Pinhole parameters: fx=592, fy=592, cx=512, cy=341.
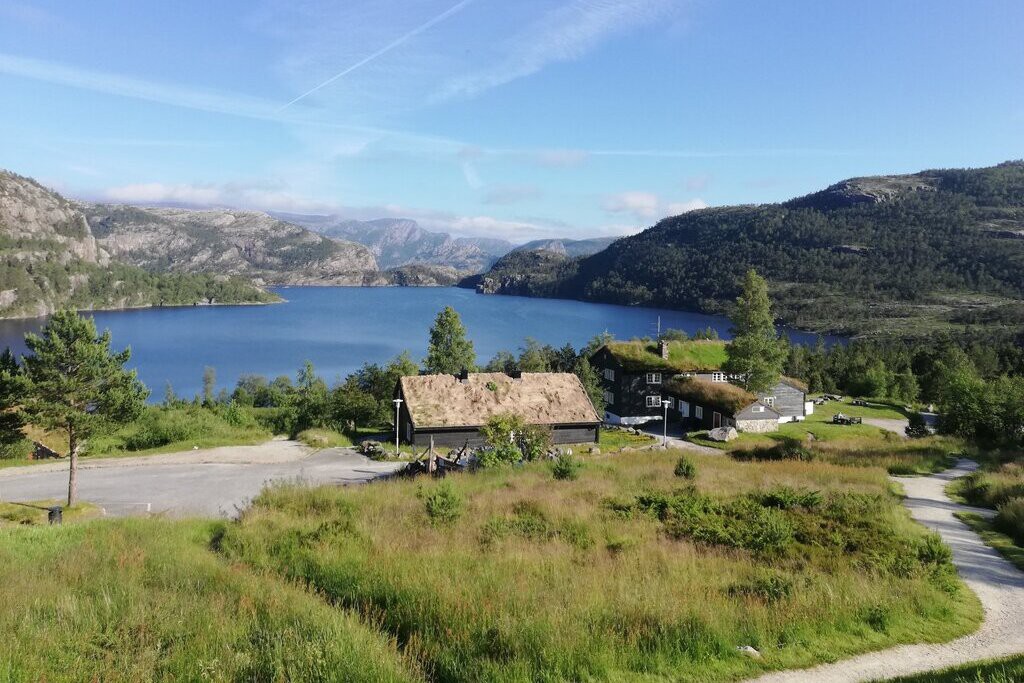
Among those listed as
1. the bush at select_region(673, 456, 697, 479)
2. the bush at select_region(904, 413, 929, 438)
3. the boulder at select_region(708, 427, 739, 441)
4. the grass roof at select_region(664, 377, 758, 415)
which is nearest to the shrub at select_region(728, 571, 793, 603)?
the bush at select_region(673, 456, 697, 479)

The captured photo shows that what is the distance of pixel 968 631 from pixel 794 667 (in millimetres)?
3615

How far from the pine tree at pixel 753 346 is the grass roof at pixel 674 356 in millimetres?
2286

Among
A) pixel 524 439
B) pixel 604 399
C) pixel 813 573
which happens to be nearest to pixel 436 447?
pixel 524 439

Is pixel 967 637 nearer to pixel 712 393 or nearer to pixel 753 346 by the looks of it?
pixel 712 393

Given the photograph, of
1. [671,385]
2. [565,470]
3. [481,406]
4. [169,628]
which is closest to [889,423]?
[671,385]

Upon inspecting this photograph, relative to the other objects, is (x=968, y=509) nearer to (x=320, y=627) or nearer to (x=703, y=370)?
(x=320, y=627)

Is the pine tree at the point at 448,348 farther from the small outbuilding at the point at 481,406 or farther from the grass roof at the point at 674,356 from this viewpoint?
the grass roof at the point at 674,356

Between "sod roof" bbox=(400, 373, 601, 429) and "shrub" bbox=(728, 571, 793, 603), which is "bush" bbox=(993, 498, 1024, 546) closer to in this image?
"shrub" bbox=(728, 571, 793, 603)

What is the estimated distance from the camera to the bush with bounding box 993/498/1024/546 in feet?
46.9

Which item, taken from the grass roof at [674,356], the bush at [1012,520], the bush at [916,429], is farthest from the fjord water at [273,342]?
the bush at [1012,520]

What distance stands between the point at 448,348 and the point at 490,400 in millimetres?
18013

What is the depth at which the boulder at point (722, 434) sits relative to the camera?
5072 cm

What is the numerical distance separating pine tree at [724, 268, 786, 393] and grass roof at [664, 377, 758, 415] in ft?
7.36

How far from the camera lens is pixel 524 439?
3105 centimetres
